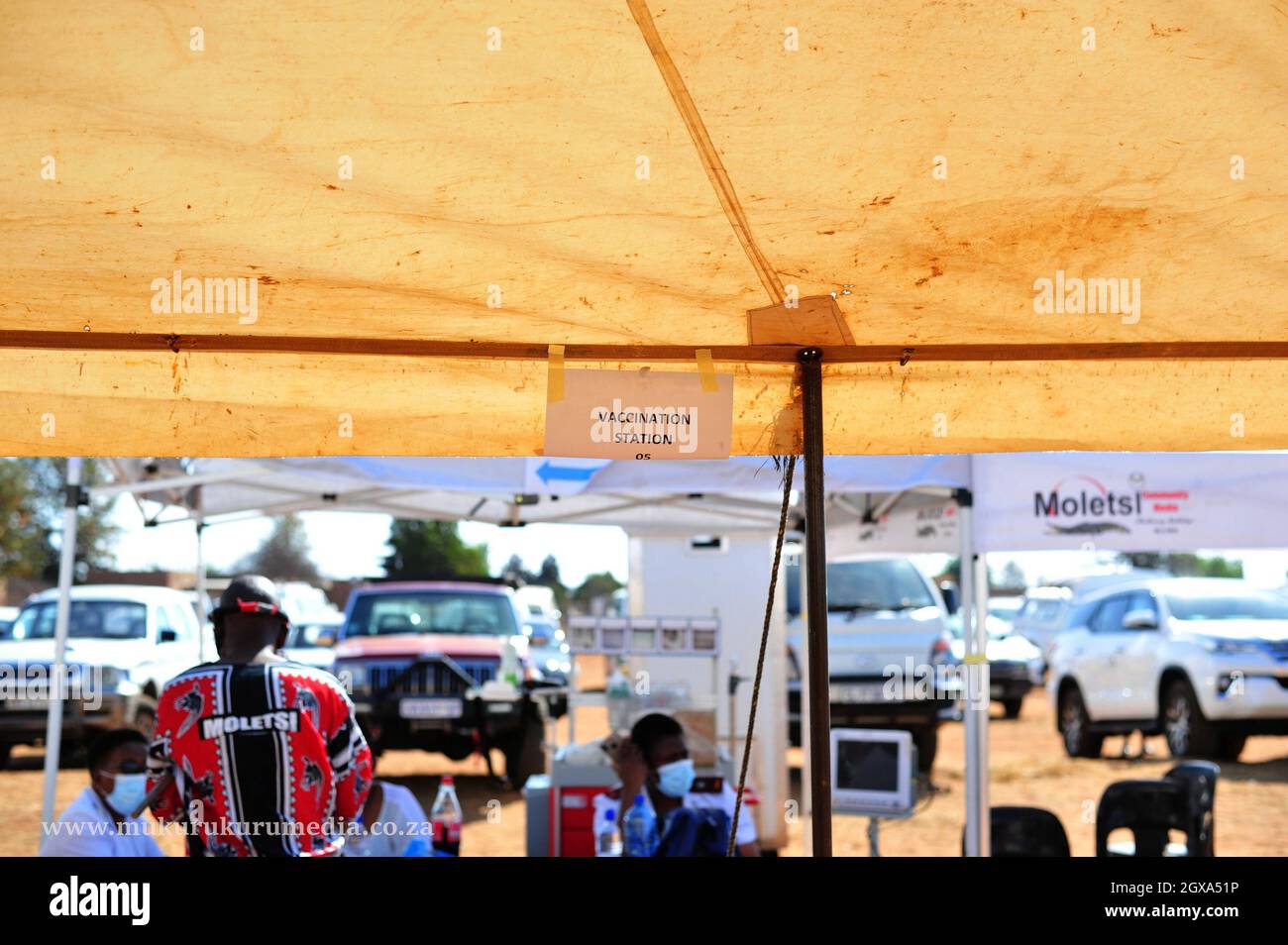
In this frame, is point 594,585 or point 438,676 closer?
point 438,676

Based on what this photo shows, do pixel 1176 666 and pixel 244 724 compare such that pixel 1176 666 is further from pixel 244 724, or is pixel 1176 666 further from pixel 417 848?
pixel 244 724

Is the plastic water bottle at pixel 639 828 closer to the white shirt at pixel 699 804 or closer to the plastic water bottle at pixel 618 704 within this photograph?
the white shirt at pixel 699 804

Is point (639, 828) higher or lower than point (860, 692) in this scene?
higher

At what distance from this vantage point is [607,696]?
7.36 metres

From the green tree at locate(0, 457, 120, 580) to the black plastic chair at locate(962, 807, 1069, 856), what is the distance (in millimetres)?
37322

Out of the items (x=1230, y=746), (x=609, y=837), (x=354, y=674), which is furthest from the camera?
(x=1230, y=746)

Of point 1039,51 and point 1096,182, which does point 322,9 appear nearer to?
point 1039,51

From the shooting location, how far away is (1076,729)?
1469 centimetres

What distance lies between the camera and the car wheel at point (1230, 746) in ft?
41.2

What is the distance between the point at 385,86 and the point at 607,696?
5.70 meters

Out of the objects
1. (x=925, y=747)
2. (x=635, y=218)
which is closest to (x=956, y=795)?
(x=925, y=747)

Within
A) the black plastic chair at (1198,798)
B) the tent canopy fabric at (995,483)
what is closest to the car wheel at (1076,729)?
the tent canopy fabric at (995,483)
